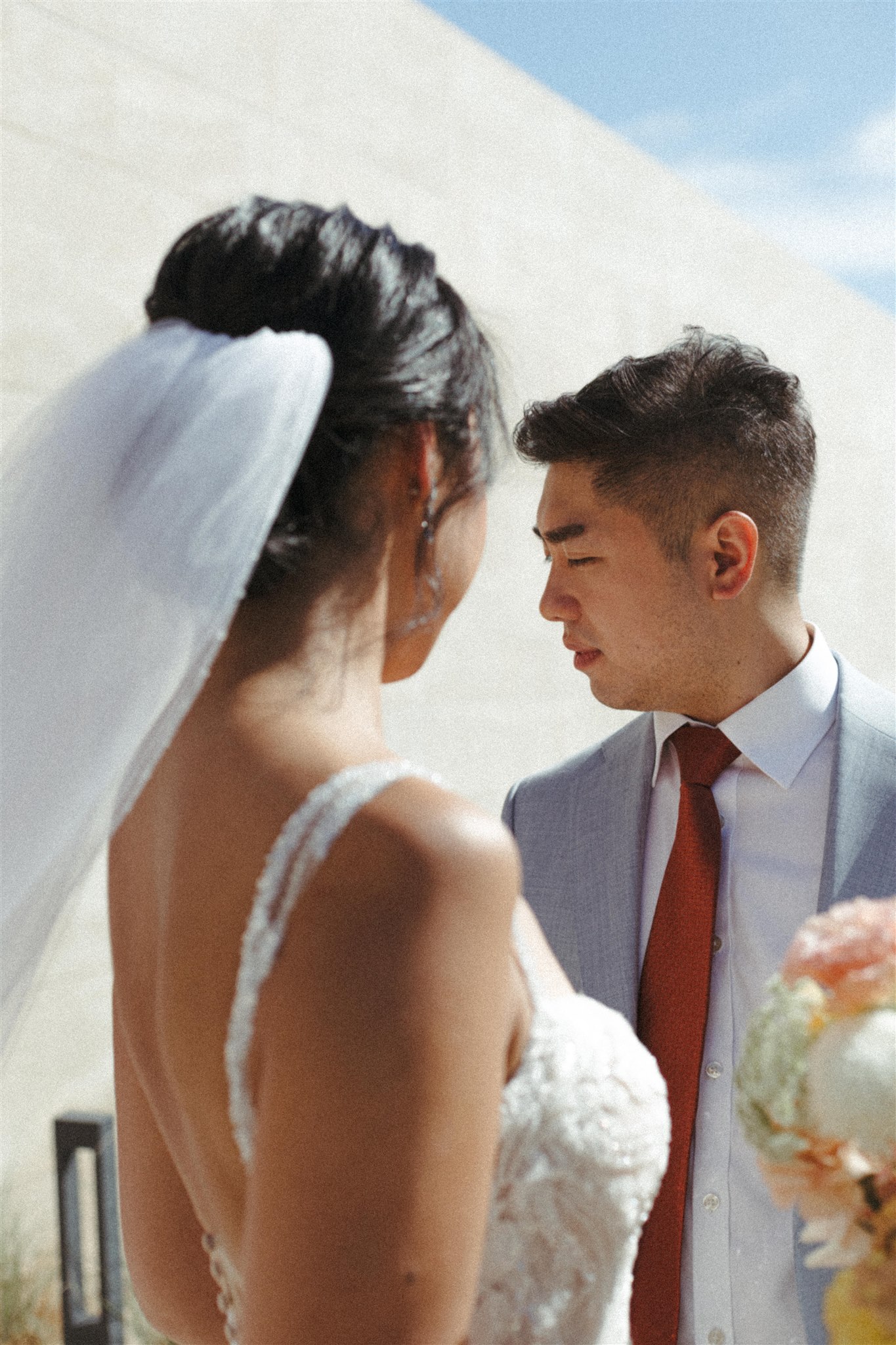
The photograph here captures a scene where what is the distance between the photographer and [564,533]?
2477 millimetres

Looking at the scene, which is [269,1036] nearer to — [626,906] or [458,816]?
[458,816]

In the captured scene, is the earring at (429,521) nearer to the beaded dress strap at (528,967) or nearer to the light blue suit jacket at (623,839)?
the beaded dress strap at (528,967)

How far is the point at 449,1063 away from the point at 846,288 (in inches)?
349

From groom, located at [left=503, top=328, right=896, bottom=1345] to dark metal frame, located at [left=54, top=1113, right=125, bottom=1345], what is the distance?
168 cm

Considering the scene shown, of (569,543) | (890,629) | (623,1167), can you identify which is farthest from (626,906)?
(890,629)

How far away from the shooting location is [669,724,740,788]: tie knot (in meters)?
2.21

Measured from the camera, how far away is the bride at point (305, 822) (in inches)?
40.0

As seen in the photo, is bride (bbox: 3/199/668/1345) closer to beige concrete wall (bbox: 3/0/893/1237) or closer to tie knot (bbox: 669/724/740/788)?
beige concrete wall (bbox: 3/0/893/1237)

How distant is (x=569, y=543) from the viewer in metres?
2.47

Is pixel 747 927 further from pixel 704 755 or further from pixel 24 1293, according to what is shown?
pixel 24 1293

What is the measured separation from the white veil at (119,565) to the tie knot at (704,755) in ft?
3.88

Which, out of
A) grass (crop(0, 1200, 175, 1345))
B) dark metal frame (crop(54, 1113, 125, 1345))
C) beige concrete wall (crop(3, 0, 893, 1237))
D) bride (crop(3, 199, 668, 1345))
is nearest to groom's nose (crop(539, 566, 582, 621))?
beige concrete wall (crop(3, 0, 893, 1237))

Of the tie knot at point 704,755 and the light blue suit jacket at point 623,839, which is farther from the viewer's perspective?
the tie knot at point 704,755

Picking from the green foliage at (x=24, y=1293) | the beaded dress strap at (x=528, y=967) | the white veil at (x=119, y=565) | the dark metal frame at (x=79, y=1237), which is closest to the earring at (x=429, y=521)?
the white veil at (x=119, y=565)
